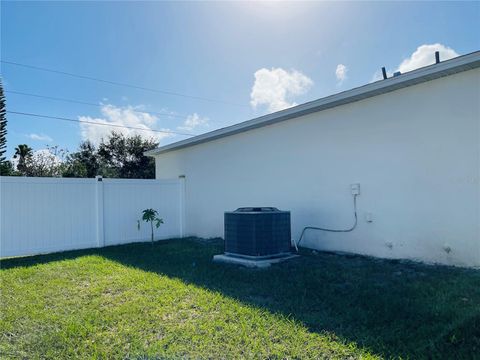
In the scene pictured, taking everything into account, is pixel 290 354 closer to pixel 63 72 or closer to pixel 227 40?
pixel 227 40

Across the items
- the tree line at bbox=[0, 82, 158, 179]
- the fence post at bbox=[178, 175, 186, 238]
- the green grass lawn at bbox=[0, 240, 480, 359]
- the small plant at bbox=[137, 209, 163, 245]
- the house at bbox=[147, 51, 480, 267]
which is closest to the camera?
the green grass lawn at bbox=[0, 240, 480, 359]

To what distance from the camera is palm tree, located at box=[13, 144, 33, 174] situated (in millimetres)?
18297

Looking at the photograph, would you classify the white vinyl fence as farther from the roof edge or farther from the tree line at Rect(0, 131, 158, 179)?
the tree line at Rect(0, 131, 158, 179)

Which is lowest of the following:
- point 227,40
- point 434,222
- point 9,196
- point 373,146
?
point 434,222

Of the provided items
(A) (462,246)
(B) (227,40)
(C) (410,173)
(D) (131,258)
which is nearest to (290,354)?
(A) (462,246)

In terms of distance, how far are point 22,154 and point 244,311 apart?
66.7 feet

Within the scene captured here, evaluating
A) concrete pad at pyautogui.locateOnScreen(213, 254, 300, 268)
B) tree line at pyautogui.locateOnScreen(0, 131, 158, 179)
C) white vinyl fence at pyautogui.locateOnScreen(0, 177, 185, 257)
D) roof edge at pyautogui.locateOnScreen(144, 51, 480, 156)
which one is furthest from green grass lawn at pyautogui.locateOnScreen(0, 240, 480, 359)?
tree line at pyautogui.locateOnScreen(0, 131, 158, 179)

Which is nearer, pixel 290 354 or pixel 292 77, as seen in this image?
pixel 290 354

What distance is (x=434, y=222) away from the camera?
16.8ft

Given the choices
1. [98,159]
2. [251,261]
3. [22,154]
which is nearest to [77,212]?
[251,261]

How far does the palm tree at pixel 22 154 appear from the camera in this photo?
18297 millimetres

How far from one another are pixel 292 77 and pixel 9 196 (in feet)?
27.6

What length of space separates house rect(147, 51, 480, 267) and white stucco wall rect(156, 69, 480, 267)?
15 mm

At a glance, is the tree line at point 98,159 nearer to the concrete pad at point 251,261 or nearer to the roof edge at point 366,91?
the roof edge at point 366,91
